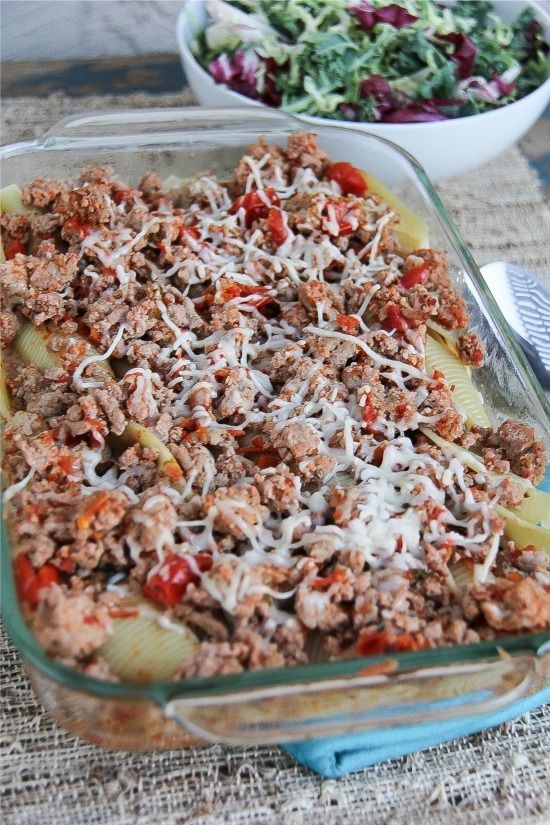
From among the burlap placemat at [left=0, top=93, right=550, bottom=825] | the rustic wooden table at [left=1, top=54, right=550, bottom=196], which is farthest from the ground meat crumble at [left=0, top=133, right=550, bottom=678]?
the rustic wooden table at [left=1, top=54, right=550, bottom=196]

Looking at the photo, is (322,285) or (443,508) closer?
(443,508)

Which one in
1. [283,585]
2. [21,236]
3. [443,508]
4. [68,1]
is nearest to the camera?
[283,585]

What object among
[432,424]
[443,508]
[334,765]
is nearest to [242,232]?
[432,424]

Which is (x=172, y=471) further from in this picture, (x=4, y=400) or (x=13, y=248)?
(x=13, y=248)

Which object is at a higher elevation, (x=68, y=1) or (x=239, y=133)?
(x=239, y=133)

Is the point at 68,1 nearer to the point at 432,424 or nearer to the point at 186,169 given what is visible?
the point at 186,169

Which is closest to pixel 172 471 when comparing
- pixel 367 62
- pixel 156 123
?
pixel 156 123

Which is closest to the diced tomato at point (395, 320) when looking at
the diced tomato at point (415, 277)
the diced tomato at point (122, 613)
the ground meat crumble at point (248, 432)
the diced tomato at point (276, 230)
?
the ground meat crumble at point (248, 432)
